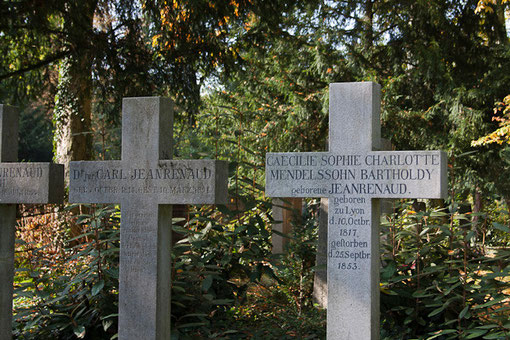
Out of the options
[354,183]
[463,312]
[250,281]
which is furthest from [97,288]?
[463,312]

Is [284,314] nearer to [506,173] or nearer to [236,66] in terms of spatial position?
[236,66]

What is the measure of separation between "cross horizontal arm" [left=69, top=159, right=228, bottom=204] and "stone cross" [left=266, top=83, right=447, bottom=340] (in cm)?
63

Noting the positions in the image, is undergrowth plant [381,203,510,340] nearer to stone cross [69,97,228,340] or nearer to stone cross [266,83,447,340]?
stone cross [266,83,447,340]

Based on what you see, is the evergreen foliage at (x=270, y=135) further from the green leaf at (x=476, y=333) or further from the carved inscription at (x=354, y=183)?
the carved inscription at (x=354, y=183)

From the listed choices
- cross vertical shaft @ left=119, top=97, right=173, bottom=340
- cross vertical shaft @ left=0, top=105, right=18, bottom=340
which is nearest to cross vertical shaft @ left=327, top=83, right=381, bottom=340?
cross vertical shaft @ left=119, top=97, right=173, bottom=340

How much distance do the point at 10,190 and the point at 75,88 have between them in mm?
4653

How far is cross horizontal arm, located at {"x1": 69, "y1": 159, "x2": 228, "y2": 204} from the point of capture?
4.20 metres

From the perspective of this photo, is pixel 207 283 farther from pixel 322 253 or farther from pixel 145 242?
pixel 322 253

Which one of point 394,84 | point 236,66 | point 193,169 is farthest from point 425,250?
point 394,84

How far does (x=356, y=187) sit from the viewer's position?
4.14m

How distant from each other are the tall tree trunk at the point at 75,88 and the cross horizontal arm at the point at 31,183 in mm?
2920

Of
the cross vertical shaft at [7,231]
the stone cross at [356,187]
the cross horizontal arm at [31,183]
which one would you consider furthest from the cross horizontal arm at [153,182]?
the cross vertical shaft at [7,231]

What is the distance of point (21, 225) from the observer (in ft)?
34.0

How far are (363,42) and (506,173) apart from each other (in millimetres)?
3949
